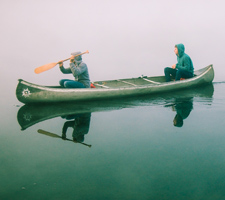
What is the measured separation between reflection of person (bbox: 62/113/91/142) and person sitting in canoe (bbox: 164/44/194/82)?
3982 millimetres

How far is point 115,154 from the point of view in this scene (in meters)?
3.54

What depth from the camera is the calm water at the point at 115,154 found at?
2.63m

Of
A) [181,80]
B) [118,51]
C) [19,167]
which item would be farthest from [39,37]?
[19,167]

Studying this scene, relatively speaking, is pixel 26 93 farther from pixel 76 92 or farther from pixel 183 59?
pixel 183 59

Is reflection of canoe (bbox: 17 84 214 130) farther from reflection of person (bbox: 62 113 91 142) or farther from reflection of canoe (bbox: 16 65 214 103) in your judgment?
reflection of person (bbox: 62 113 91 142)

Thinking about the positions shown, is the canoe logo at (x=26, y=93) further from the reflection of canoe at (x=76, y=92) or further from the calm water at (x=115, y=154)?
the calm water at (x=115, y=154)

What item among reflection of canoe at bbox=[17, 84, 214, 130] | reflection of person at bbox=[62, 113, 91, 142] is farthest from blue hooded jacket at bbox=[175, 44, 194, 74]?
reflection of person at bbox=[62, 113, 91, 142]

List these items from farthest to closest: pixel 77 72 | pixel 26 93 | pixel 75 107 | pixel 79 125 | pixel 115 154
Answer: pixel 75 107
pixel 26 93
pixel 77 72
pixel 79 125
pixel 115 154

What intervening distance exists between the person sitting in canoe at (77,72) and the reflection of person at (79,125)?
1.08m

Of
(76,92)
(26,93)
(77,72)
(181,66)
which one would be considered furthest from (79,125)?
(181,66)

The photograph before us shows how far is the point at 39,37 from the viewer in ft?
175

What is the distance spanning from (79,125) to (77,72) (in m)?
1.64

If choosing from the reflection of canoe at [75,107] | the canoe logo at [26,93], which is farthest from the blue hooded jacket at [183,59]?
the canoe logo at [26,93]

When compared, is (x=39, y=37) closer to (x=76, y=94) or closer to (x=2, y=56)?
(x=2, y=56)
